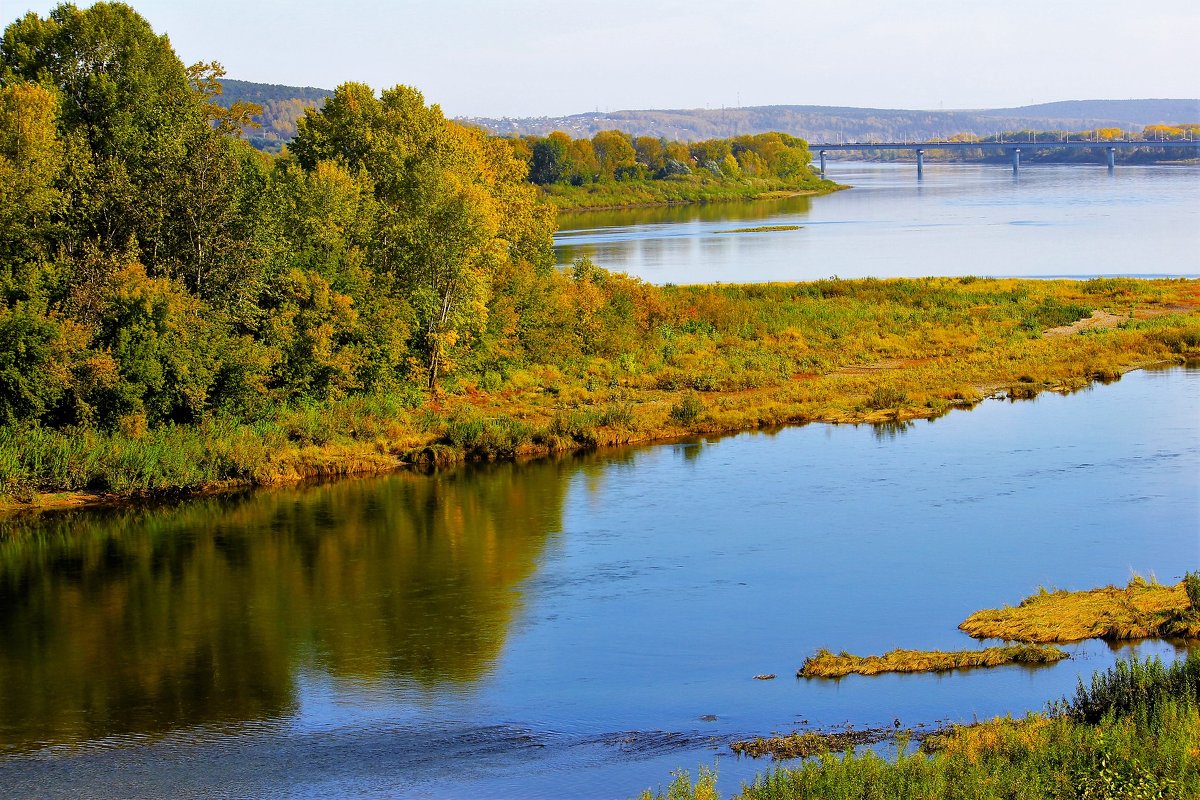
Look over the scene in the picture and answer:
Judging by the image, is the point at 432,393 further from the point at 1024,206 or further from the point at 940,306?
the point at 1024,206

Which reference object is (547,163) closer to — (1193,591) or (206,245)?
(206,245)

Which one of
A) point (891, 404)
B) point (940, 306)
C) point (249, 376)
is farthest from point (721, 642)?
point (940, 306)

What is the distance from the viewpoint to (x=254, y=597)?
22.6 meters

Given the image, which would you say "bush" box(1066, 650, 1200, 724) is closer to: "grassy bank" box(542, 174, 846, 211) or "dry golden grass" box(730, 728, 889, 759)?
"dry golden grass" box(730, 728, 889, 759)

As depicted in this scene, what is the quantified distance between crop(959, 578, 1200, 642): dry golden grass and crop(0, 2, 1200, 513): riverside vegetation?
14.8 metres

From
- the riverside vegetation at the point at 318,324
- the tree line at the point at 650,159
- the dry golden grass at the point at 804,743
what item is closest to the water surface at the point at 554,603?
the dry golden grass at the point at 804,743

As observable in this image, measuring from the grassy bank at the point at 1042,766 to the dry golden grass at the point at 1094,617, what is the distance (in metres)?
4.27

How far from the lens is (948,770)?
1277 centimetres

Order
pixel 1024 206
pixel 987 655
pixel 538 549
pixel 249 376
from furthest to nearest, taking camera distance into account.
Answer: pixel 1024 206 → pixel 249 376 → pixel 538 549 → pixel 987 655

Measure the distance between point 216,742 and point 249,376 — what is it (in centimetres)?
1522

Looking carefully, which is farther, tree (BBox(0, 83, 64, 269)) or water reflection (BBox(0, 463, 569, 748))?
tree (BBox(0, 83, 64, 269))

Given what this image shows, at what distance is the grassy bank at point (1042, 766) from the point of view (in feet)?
39.6

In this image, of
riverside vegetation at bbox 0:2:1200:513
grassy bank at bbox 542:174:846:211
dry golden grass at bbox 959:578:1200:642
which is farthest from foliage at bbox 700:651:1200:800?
grassy bank at bbox 542:174:846:211

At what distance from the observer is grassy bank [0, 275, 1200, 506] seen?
29.1 m
